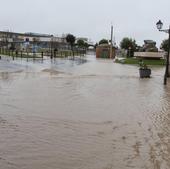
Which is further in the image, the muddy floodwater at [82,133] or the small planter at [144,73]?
the small planter at [144,73]

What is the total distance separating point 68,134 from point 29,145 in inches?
51.7

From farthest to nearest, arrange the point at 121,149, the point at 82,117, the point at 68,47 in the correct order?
the point at 68,47
the point at 82,117
the point at 121,149

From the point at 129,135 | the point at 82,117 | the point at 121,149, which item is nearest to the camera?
the point at 121,149

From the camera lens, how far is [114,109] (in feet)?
41.4

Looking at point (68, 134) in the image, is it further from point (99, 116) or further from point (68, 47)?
point (68, 47)

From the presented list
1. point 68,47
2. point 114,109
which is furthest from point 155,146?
point 68,47

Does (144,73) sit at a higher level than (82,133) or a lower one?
lower

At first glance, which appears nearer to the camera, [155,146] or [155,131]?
[155,146]

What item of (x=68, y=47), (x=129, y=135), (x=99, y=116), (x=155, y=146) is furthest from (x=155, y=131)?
(x=68, y=47)

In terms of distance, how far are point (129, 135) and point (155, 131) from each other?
840 millimetres

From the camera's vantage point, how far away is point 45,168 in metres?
6.45

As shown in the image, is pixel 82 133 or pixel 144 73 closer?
pixel 82 133

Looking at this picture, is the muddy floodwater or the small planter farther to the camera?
the small planter

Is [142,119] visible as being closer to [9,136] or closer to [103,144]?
[103,144]
